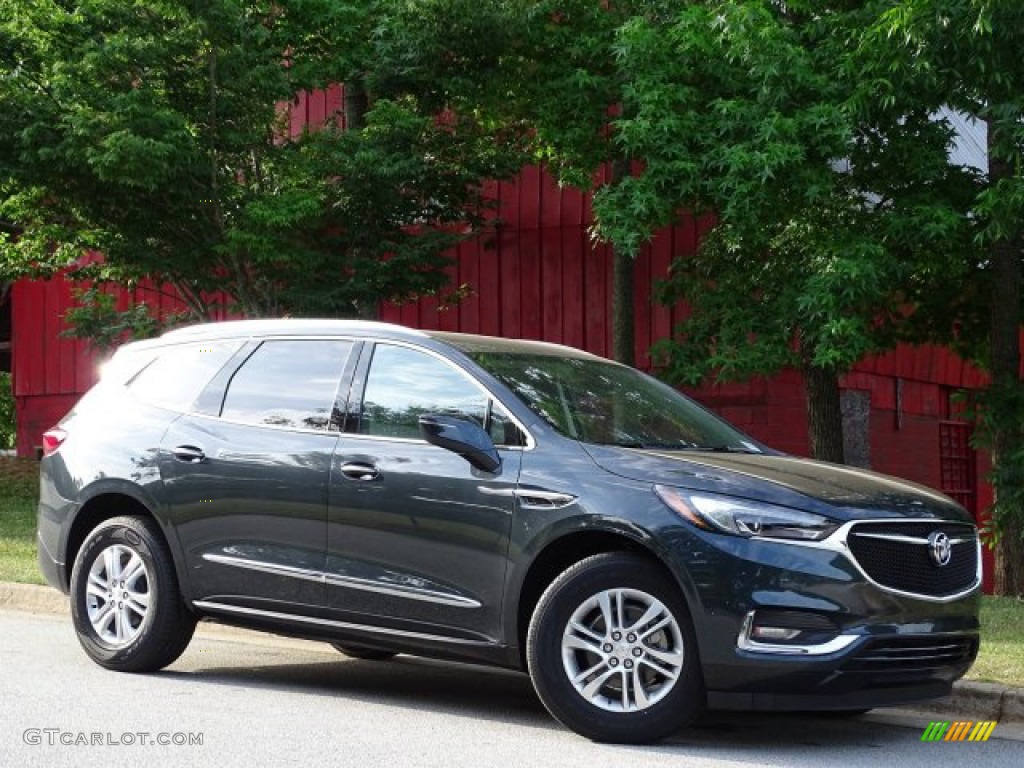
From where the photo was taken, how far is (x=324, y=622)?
24.7 feet

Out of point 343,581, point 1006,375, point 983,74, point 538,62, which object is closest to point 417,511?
point 343,581

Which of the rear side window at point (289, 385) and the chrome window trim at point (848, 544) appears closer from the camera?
the chrome window trim at point (848, 544)

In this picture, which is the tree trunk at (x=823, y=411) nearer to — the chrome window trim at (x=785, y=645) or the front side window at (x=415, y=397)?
the front side window at (x=415, y=397)

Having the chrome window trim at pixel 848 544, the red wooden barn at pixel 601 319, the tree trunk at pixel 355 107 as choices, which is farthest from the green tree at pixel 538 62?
the chrome window trim at pixel 848 544

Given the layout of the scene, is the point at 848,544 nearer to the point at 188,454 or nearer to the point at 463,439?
the point at 463,439

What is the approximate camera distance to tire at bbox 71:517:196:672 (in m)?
8.16

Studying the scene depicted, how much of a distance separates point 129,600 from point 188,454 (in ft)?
2.91

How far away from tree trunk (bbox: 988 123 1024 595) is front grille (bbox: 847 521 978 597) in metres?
7.79

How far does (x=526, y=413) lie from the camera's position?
716 centimetres

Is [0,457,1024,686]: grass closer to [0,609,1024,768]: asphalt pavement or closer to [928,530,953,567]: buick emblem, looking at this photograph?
[0,609,1024,768]: asphalt pavement

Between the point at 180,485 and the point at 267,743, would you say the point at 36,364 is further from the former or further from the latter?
the point at 267,743

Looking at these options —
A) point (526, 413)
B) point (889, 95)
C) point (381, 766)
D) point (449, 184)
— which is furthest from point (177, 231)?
point (381, 766)

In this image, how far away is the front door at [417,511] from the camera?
7.00 meters

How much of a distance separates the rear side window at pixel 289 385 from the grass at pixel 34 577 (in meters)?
3.64
